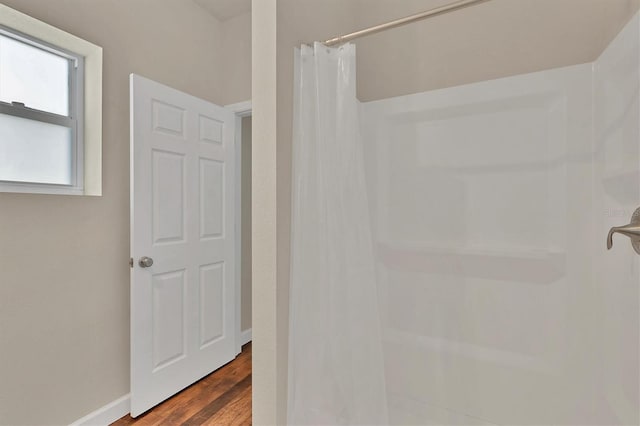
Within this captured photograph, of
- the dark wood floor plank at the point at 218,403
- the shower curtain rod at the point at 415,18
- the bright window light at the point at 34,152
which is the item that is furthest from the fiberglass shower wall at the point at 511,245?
the bright window light at the point at 34,152

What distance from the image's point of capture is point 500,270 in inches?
52.1

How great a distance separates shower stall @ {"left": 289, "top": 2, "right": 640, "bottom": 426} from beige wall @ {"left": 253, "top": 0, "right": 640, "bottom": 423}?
0.06 m

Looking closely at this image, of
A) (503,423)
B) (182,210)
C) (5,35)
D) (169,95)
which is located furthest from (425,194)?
(5,35)

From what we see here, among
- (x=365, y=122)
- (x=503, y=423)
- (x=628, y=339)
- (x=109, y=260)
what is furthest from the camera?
(x=109, y=260)

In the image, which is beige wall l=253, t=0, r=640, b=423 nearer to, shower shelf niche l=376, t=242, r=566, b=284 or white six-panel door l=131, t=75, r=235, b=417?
shower shelf niche l=376, t=242, r=566, b=284

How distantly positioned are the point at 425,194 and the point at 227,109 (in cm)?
161

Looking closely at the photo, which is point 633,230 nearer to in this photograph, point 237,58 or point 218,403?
point 218,403

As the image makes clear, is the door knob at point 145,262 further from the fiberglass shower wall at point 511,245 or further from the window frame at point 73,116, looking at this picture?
the fiberglass shower wall at point 511,245

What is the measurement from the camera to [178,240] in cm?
197

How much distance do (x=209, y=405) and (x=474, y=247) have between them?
1665 mm

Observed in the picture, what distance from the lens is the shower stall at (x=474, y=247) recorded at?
44.1 inches

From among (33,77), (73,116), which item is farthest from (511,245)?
(33,77)

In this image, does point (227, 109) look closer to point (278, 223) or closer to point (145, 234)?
point (145, 234)

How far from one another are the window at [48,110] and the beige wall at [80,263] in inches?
2.3
